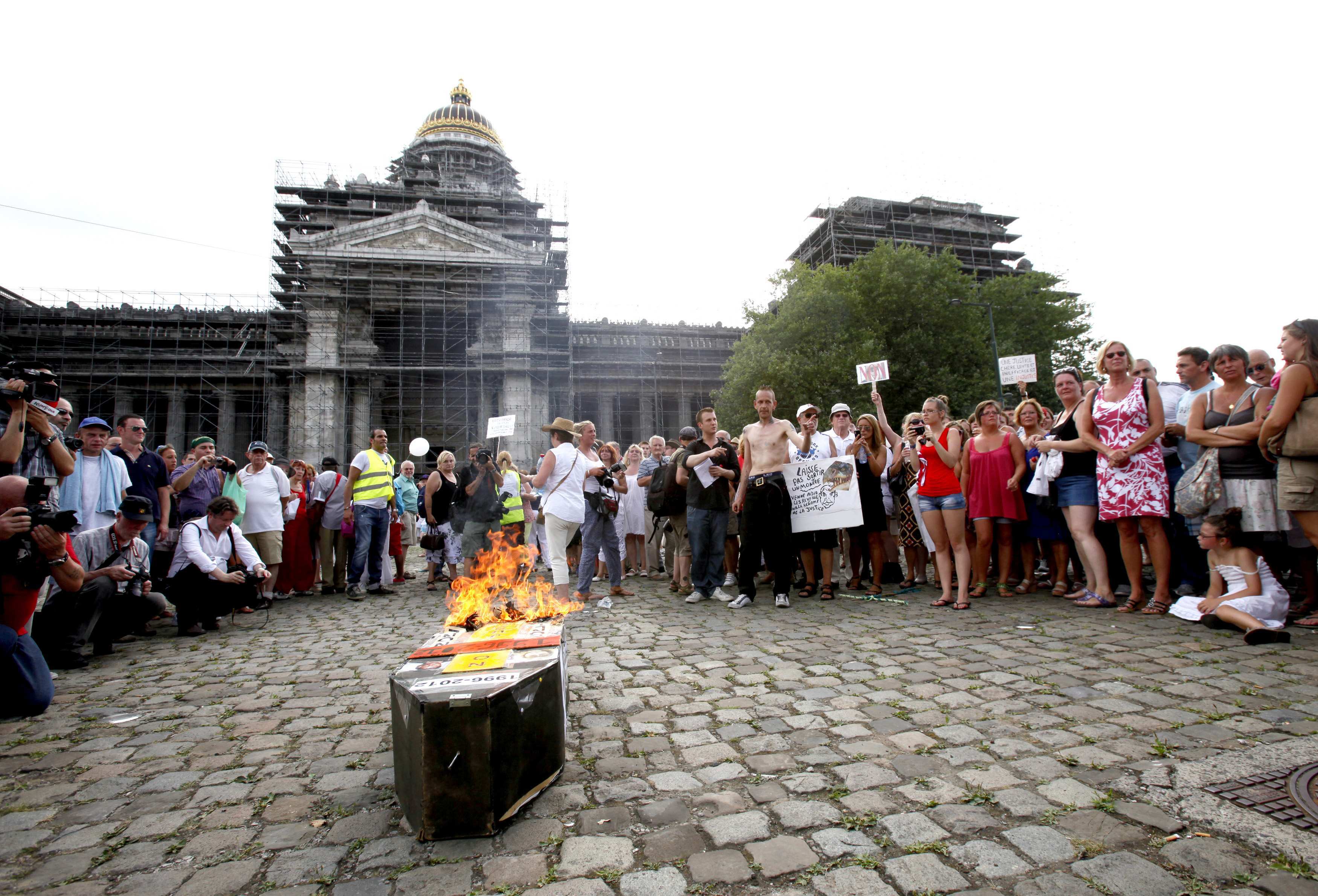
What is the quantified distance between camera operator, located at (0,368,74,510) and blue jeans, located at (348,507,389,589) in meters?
3.81

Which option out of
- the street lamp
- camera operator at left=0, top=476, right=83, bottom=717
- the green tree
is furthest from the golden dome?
camera operator at left=0, top=476, right=83, bottom=717

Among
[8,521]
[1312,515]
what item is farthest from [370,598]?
[1312,515]

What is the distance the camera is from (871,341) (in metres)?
27.6

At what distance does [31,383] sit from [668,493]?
5.94 m

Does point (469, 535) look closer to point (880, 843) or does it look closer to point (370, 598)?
point (370, 598)

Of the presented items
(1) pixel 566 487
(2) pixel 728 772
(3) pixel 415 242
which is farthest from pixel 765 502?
(3) pixel 415 242

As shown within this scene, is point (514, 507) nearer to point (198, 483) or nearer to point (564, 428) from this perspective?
point (564, 428)

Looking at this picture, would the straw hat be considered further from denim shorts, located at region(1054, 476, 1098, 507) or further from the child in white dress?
the child in white dress

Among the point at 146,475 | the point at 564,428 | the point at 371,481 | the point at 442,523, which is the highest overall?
the point at 564,428

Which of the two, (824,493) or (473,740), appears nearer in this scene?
(473,740)

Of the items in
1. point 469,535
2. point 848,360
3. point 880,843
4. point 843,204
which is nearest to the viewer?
point 880,843

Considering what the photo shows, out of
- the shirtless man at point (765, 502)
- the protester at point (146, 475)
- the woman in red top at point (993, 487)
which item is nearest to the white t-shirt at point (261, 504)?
the protester at point (146, 475)

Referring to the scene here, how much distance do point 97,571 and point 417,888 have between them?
5143mm

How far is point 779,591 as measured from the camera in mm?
6711
